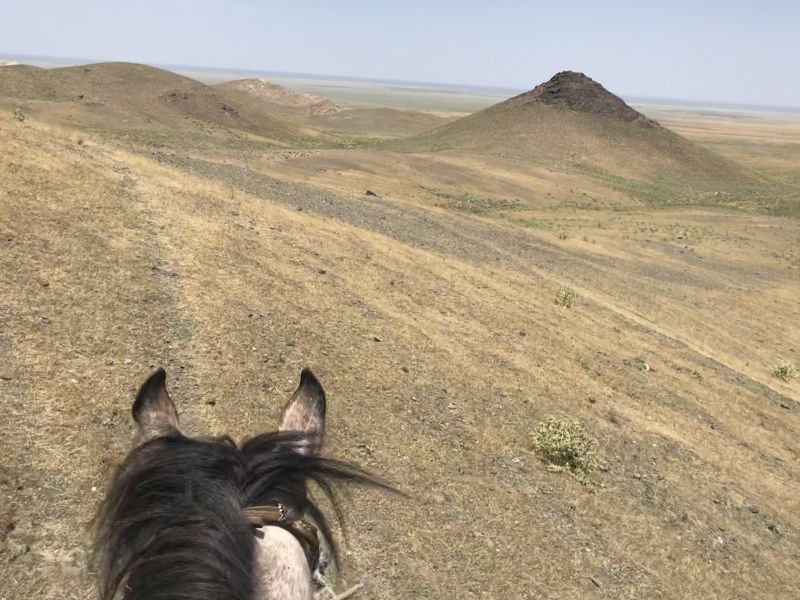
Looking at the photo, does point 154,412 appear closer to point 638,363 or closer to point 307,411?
point 307,411

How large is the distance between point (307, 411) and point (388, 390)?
675 centimetres

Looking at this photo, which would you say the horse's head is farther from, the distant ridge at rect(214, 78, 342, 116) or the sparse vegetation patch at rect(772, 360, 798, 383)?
the distant ridge at rect(214, 78, 342, 116)

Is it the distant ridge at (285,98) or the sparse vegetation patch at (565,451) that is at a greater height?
the distant ridge at (285,98)

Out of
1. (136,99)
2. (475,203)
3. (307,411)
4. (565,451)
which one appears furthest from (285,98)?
(307,411)

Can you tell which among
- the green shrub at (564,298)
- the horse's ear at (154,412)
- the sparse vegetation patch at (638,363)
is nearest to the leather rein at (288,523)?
the horse's ear at (154,412)

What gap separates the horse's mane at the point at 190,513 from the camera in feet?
5.37

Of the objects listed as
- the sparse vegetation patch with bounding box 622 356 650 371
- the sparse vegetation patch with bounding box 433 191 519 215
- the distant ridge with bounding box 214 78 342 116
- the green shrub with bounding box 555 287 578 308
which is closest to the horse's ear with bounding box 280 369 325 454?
the sparse vegetation patch with bounding box 622 356 650 371

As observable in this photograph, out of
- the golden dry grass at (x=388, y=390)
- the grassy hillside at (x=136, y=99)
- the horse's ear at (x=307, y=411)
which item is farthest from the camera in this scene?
the grassy hillside at (x=136, y=99)

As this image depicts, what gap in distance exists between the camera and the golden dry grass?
6.43 metres

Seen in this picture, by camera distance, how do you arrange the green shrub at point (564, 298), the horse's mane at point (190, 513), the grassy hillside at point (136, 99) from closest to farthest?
the horse's mane at point (190, 513)
the green shrub at point (564, 298)
the grassy hillside at point (136, 99)

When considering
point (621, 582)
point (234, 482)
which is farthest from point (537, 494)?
point (234, 482)

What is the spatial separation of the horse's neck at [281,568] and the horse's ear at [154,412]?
0.79 meters

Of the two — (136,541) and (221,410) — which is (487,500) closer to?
(221,410)

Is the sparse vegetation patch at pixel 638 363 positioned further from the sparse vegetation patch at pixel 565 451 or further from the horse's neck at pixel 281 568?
the horse's neck at pixel 281 568
